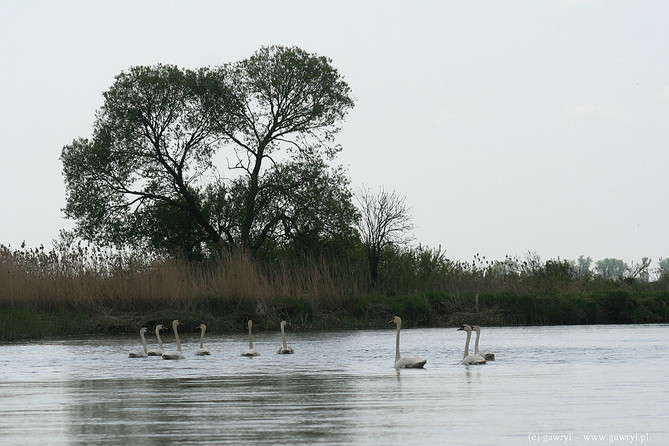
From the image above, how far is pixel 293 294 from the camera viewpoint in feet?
131

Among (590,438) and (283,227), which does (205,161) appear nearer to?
(283,227)

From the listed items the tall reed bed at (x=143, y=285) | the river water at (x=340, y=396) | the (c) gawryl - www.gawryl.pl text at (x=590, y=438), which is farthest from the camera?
the tall reed bed at (x=143, y=285)

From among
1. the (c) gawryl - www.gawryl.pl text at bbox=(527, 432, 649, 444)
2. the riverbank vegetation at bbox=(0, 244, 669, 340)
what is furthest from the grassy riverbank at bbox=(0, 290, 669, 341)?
the (c) gawryl - www.gawryl.pl text at bbox=(527, 432, 649, 444)

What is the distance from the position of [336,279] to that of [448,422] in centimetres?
2968

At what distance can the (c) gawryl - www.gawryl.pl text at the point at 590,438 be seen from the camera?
405 inches

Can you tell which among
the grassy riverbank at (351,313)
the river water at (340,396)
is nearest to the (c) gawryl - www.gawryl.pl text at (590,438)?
the river water at (340,396)

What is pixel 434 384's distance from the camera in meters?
17.5

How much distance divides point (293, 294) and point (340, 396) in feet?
80.6

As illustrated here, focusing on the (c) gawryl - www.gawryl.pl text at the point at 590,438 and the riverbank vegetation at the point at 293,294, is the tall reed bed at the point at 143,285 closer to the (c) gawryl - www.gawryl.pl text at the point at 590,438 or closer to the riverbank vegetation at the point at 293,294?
the riverbank vegetation at the point at 293,294

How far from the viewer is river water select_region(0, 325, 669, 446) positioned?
11.0 m

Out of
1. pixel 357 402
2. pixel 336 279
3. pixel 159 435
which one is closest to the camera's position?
pixel 159 435

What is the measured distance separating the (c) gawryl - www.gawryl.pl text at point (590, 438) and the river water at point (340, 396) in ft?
0.04

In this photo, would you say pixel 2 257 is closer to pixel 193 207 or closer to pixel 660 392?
pixel 193 207

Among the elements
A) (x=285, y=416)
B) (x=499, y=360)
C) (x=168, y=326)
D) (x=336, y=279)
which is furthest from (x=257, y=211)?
(x=285, y=416)
